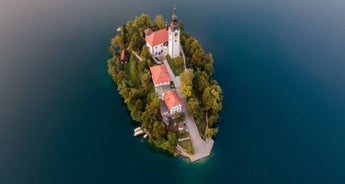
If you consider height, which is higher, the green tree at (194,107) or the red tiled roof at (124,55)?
the red tiled roof at (124,55)

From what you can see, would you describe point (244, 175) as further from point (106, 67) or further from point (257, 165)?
point (106, 67)

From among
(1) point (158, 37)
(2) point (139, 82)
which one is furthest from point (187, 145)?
(1) point (158, 37)

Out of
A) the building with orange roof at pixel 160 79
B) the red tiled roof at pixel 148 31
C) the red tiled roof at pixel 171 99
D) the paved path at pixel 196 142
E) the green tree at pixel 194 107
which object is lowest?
the paved path at pixel 196 142

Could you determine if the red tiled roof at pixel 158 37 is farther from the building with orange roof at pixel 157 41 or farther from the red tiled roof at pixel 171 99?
the red tiled roof at pixel 171 99

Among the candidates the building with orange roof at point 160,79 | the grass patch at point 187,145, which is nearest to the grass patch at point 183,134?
the grass patch at point 187,145

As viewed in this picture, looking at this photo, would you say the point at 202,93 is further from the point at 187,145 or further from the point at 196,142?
the point at 187,145

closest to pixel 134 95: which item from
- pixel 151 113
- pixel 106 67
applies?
pixel 151 113

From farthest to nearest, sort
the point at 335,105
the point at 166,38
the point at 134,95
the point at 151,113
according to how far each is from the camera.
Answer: the point at 166,38 < the point at 335,105 < the point at 134,95 < the point at 151,113
